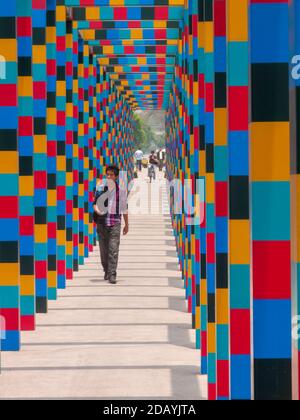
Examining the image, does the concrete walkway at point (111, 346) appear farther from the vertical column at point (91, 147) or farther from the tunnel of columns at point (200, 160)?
the vertical column at point (91, 147)

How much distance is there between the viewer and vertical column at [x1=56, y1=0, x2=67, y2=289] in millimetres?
15109

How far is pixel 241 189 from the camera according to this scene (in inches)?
199

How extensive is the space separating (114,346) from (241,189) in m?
5.23

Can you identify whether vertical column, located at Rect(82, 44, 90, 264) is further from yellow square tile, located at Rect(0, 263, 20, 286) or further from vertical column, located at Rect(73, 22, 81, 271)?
yellow square tile, located at Rect(0, 263, 20, 286)

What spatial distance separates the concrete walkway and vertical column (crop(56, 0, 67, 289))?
0.42 meters

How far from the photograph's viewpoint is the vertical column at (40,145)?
1245 cm

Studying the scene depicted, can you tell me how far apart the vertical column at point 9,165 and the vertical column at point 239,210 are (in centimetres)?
476

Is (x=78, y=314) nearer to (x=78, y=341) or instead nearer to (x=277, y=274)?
(x=78, y=341)

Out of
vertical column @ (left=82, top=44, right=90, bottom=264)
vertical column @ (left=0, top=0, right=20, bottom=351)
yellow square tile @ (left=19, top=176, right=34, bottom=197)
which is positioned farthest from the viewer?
vertical column @ (left=82, top=44, right=90, bottom=264)

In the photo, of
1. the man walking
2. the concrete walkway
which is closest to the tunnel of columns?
the concrete walkway

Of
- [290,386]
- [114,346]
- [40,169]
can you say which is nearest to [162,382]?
[114,346]

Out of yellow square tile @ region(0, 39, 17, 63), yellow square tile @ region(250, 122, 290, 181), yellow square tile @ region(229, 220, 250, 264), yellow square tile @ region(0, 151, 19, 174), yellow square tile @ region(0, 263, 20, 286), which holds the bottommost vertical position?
A: yellow square tile @ region(0, 263, 20, 286)

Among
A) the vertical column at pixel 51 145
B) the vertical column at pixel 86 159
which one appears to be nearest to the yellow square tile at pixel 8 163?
the vertical column at pixel 51 145

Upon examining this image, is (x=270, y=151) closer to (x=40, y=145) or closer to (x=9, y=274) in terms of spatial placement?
(x=9, y=274)
